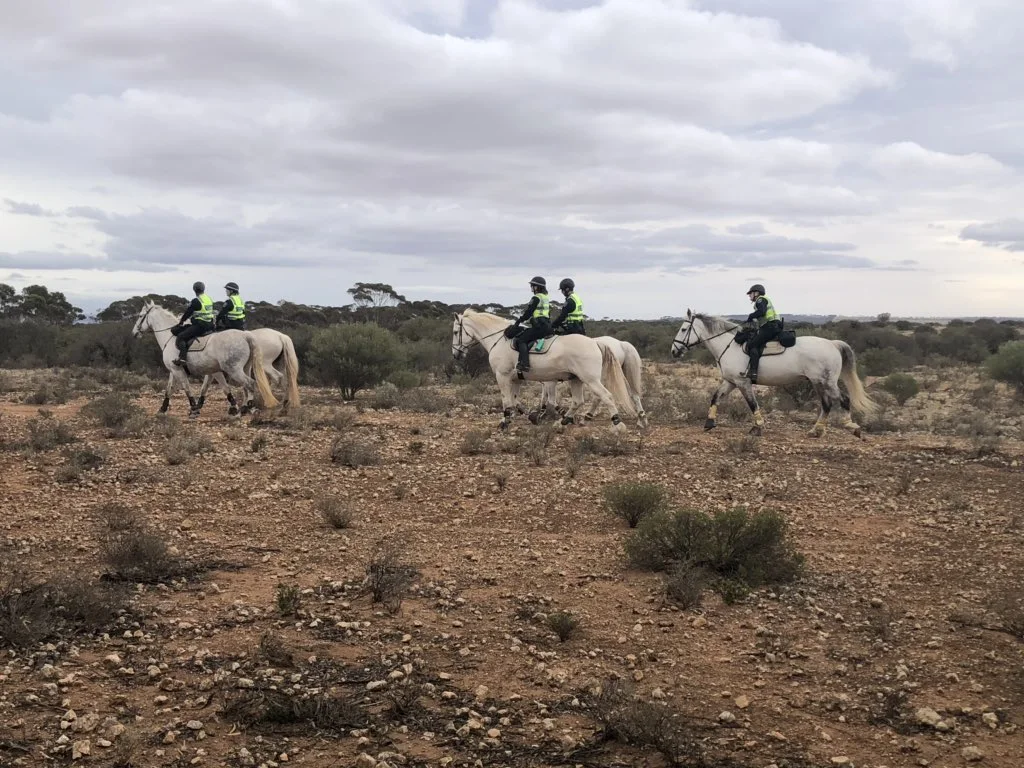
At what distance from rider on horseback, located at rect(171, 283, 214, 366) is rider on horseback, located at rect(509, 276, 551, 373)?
228 inches

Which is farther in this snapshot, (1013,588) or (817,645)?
(1013,588)

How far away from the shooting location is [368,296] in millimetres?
54875

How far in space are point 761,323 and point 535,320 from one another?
3794 mm

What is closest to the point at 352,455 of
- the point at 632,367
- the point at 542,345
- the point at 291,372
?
the point at 542,345

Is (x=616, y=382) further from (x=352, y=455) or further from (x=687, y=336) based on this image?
(x=352, y=455)

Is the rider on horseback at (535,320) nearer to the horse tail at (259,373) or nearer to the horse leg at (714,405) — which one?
the horse leg at (714,405)

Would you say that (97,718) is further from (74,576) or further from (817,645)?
(817,645)

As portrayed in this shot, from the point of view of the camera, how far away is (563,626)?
5.39m

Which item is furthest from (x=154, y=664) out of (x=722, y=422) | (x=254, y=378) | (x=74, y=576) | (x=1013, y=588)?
(x=722, y=422)

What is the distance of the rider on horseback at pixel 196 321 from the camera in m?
14.7

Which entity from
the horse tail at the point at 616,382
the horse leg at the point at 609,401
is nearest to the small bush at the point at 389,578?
the horse leg at the point at 609,401

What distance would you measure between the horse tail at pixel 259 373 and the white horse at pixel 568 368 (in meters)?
3.86

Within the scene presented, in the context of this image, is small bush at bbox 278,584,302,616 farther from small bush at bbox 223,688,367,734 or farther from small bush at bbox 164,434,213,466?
small bush at bbox 164,434,213,466

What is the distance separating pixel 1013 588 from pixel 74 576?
7.22 metres
